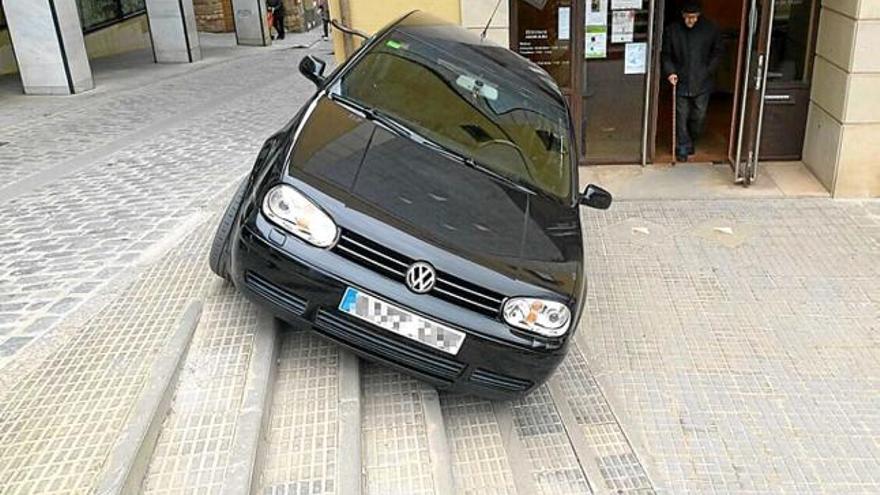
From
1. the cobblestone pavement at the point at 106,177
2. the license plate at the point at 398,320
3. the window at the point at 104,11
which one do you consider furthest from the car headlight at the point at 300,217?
the window at the point at 104,11

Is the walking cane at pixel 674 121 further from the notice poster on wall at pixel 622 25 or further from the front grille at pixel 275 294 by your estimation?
the front grille at pixel 275 294

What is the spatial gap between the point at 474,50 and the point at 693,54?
3715mm

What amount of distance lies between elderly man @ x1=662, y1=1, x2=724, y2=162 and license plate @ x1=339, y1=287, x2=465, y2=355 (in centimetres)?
537

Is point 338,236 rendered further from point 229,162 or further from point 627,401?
point 229,162

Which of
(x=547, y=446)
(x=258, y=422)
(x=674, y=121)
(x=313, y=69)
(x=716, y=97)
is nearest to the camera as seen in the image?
(x=258, y=422)

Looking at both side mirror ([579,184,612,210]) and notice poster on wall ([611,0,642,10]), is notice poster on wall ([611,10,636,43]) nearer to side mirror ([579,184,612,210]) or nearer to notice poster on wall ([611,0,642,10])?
notice poster on wall ([611,0,642,10])

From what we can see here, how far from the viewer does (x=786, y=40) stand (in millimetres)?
7266

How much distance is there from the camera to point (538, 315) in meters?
3.07

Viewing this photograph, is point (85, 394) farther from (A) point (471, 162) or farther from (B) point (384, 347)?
(A) point (471, 162)

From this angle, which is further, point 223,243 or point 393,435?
point 223,243

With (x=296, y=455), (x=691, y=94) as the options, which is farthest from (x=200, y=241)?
(x=691, y=94)

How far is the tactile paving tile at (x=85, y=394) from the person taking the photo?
2576 mm

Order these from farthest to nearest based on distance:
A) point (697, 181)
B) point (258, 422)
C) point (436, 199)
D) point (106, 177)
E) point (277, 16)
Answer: point (277, 16), point (697, 181), point (106, 177), point (436, 199), point (258, 422)

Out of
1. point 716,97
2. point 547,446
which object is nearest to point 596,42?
point 716,97
